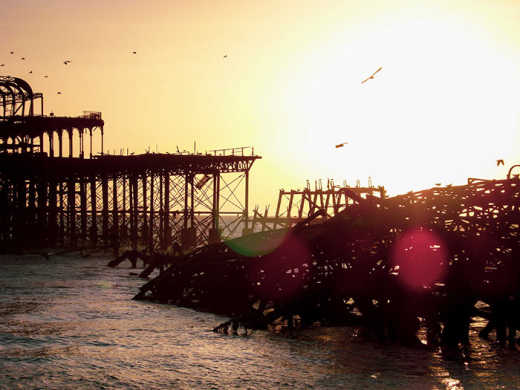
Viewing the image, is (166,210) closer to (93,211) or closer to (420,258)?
(93,211)

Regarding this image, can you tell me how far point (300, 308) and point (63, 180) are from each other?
135 ft

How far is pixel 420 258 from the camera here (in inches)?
517

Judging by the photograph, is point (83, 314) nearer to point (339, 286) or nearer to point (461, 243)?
point (339, 286)

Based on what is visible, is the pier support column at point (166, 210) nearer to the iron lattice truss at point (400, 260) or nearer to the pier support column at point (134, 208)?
the pier support column at point (134, 208)

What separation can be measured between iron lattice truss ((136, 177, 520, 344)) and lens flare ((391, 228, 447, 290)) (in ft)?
0.06

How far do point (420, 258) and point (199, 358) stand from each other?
4539 mm

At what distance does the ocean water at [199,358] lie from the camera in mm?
11242

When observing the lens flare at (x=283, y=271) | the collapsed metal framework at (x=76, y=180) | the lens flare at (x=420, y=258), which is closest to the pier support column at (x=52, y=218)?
the collapsed metal framework at (x=76, y=180)

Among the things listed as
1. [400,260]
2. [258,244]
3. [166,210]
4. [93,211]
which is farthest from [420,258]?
[93,211]

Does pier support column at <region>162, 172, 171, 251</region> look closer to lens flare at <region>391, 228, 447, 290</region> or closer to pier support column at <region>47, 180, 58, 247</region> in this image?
pier support column at <region>47, 180, 58, 247</region>

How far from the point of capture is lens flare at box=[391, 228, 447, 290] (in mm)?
13109

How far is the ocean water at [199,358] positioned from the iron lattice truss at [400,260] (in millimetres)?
703

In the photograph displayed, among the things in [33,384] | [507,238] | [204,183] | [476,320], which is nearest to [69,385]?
[33,384]

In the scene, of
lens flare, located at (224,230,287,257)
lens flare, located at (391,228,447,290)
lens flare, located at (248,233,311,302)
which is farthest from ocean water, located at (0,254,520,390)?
lens flare, located at (224,230,287,257)
